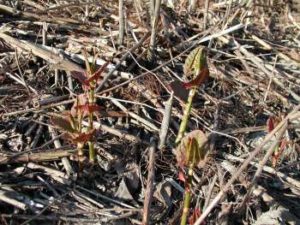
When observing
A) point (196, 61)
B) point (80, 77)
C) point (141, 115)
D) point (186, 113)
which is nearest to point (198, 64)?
point (196, 61)

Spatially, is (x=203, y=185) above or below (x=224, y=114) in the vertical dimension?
below

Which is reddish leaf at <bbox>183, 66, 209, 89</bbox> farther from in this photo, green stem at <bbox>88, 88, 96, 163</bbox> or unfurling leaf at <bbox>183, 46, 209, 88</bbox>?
green stem at <bbox>88, 88, 96, 163</bbox>

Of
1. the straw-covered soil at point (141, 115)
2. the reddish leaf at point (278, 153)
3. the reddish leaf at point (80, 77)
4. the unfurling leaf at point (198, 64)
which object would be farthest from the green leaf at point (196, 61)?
the reddish leaf at point (278, 153)

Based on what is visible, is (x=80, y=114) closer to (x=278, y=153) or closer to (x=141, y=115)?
(x=141, y=115)

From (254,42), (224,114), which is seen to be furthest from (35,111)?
(254,42)

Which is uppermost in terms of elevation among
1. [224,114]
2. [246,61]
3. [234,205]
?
[246,61]

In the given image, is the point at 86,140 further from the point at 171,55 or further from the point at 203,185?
the point at 171,55

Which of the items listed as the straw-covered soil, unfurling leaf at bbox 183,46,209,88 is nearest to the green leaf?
unfurling leaf at bbox 183,46,209,88

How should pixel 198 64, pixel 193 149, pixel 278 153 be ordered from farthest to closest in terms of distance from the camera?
1. pixel 278 153
2. pixel 198 64
3. pixel 193 149
